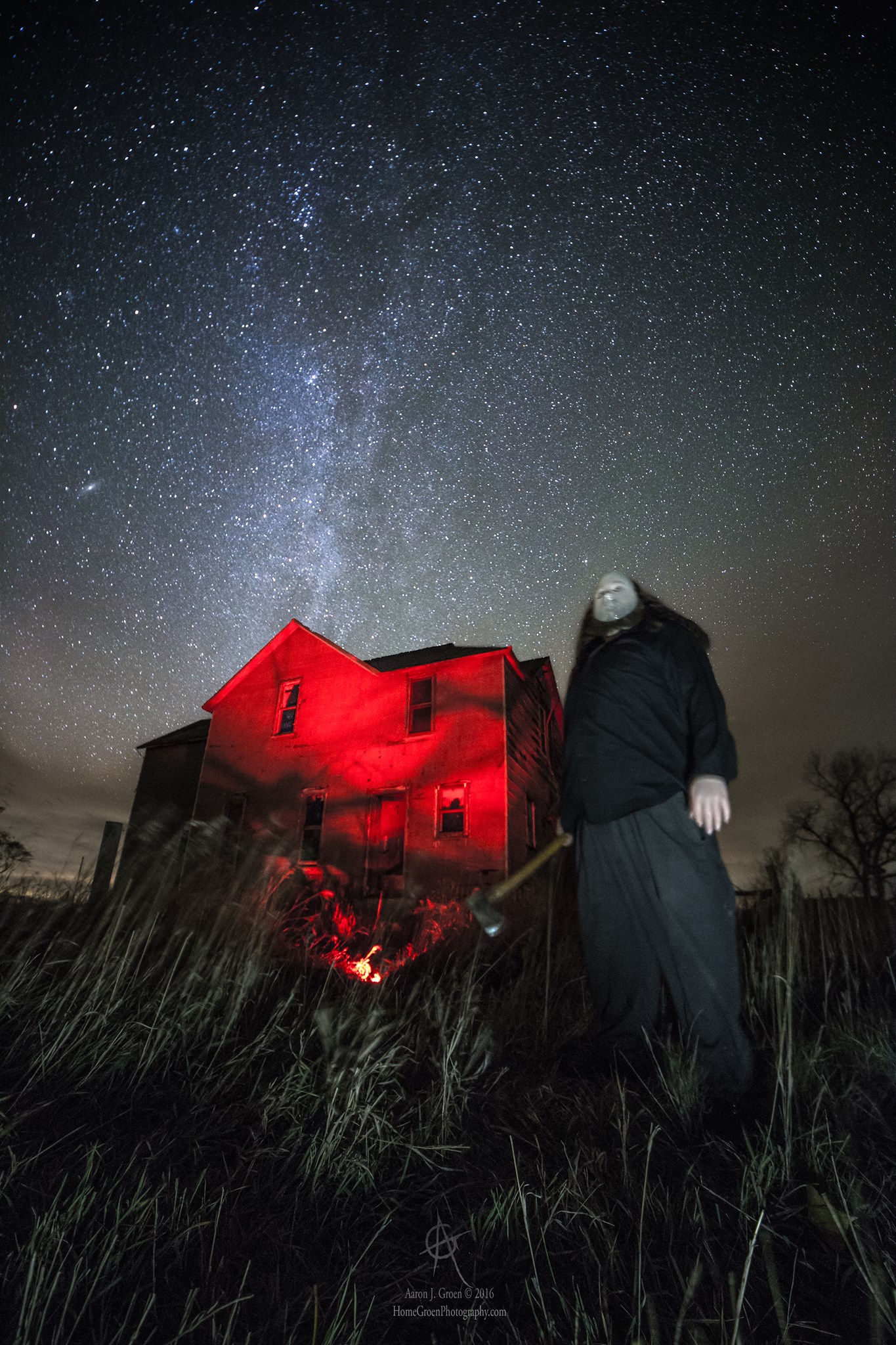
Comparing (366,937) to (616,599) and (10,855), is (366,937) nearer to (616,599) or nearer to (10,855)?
(10,855)

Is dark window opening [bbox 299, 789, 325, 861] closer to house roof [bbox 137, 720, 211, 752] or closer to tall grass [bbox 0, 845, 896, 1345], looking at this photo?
house roof [bbox 137, 720, 211, 752]

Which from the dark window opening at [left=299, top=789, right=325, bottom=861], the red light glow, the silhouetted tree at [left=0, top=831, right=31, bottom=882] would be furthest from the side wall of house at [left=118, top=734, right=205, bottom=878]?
the silhouetted tree at [left=0, top=831, right=31, bottom=882]

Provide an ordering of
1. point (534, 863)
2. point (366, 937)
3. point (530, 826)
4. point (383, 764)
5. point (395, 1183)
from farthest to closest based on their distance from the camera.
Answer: point (530, 826) → point (383, 764) → point (366, 937) → point (534, 863) → point (395, 1183)

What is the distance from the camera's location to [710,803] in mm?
2553

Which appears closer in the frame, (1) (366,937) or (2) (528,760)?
(1) (366,937)

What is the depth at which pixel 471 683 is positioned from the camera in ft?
45.9

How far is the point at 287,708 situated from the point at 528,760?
6.63 m

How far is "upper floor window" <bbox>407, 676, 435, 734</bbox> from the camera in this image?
14.2 metres

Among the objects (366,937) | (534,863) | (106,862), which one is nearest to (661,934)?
(534,863)

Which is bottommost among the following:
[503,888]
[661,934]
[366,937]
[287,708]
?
[366,937]

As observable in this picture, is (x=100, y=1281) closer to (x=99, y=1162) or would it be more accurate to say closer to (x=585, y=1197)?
(x=99, y=1162)

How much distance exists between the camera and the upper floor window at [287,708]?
15961mm

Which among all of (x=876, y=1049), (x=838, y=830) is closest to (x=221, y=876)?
(x=876, y=1049)

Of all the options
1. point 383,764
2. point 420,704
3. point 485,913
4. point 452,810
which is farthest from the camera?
point 420,704
